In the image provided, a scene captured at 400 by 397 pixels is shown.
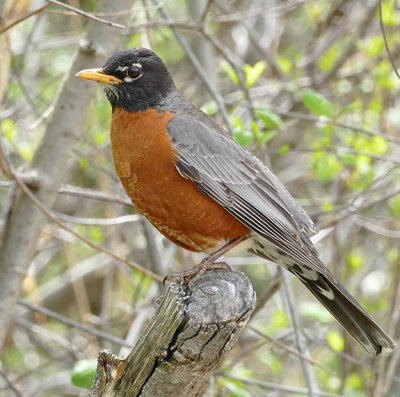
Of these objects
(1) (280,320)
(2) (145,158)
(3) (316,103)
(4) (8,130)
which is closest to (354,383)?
(1) (280,320)

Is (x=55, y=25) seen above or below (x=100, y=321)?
above

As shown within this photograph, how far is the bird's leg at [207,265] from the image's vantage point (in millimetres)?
3043

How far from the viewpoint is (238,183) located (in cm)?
364

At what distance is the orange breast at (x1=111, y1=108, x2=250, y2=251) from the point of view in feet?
11.1

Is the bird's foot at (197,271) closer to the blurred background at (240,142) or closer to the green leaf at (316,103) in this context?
the blurred background at (240,142)

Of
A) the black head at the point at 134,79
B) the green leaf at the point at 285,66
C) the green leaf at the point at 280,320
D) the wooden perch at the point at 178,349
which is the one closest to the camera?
the wooden perch at the point at 178,349

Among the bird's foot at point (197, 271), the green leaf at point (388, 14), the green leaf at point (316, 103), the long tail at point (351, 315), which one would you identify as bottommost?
the bird's foot at point (197, 271)

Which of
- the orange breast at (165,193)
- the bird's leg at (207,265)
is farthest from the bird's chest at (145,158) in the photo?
the bird's leg at (207,265)

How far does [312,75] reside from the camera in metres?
6.09

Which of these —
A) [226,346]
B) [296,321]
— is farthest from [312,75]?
[226,346]

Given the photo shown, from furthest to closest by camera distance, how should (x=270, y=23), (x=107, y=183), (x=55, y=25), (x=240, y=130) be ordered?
(x=55, y=25) → (x=270, y=23) → (x=107, y=183) → (x=240, y=130)

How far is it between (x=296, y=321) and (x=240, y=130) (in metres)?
1.11

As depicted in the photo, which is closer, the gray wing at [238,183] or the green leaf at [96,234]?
the gray wing at [238,183]

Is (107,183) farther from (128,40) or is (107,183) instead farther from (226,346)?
(226,346)
